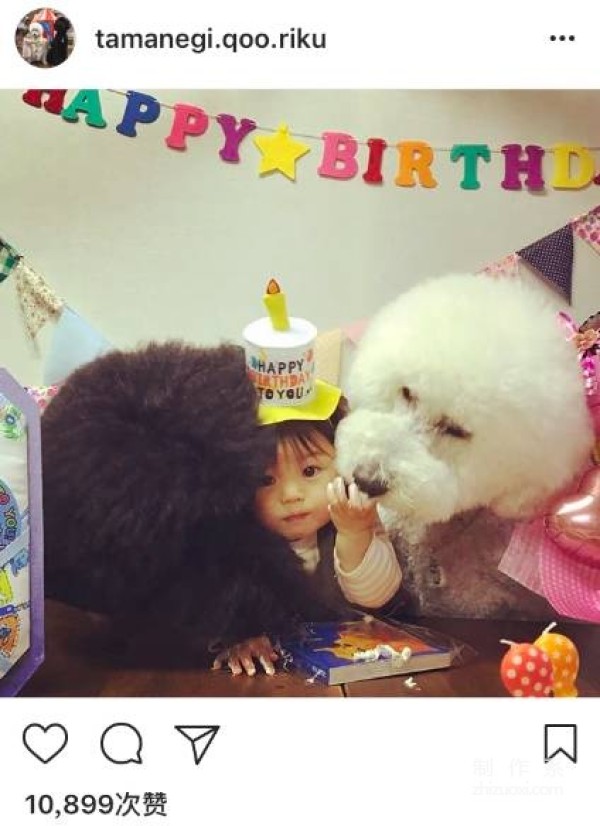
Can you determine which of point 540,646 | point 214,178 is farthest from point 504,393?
point 214,178

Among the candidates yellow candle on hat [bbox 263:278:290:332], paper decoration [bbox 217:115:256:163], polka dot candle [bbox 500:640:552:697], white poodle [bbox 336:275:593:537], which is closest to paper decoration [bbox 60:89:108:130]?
paper decoration [bbox 217:115:256:163]

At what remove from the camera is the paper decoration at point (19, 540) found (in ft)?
2.28

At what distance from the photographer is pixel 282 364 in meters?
0.73

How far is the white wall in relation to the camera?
75 cm

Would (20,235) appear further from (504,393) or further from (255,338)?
(504,393)

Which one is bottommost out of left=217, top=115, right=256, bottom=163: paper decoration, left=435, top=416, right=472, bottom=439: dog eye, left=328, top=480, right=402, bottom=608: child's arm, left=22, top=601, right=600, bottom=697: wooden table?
left=22, top=601, right=600, bottom=697: wooden table

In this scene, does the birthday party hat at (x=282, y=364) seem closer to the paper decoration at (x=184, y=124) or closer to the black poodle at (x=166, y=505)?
the black poodle at (x=166, y=505)

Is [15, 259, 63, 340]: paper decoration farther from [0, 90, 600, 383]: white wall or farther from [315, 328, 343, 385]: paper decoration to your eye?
[315, 328, 343, 385]: paper decoration

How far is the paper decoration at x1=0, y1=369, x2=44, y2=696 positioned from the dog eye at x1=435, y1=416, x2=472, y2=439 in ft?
A: 1.05
